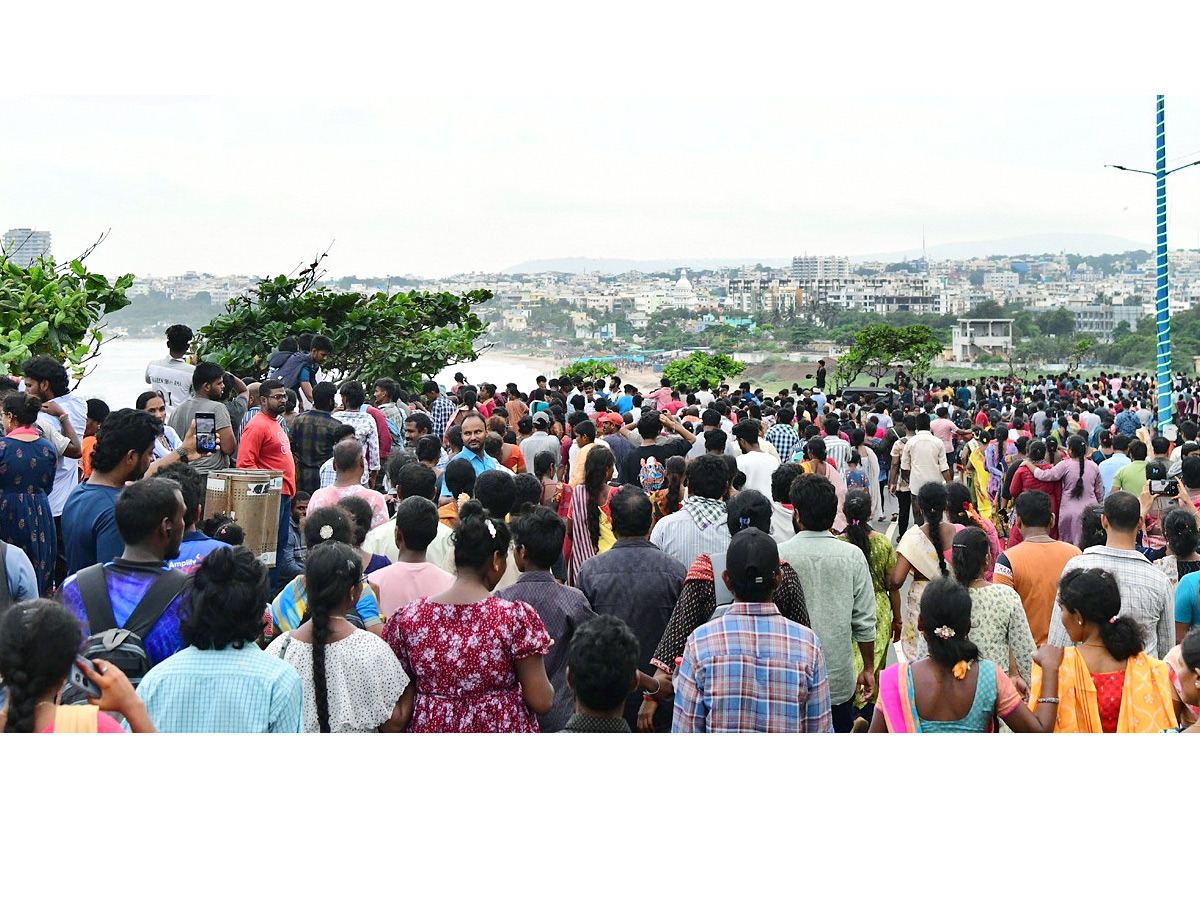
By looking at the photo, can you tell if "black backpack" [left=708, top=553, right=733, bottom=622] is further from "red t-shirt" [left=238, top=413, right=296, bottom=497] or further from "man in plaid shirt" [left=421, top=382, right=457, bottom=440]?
"man in plaid shirt" [left=421, top=382, right=457, bottom=440]

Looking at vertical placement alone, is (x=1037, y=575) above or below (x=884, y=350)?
above

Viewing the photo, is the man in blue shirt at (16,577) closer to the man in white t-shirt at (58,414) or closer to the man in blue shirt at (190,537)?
the man in blue shirt at (190,537)

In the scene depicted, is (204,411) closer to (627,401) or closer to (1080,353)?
(627,401)

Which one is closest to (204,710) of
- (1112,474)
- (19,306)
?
(1112,474)

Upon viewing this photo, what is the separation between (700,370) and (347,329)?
61.2 feet

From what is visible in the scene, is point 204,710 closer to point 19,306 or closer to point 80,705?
point 80,705

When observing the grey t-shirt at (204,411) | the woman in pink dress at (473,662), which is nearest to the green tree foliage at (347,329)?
the grey t-shirt at (204,411)

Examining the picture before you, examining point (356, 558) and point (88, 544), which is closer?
point (356, 558)

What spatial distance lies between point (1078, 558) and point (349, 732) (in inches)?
118

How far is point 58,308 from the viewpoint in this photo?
33.7 ft

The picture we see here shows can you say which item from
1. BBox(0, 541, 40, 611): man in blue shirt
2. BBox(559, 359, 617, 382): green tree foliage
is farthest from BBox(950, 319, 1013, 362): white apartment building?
BBox(0, 541, 40, 611): man in blue shirt

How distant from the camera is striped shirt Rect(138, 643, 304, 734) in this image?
3129 mm

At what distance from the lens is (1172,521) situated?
4992 millimetres

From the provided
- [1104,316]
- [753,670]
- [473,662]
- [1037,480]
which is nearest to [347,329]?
[1037,480]
